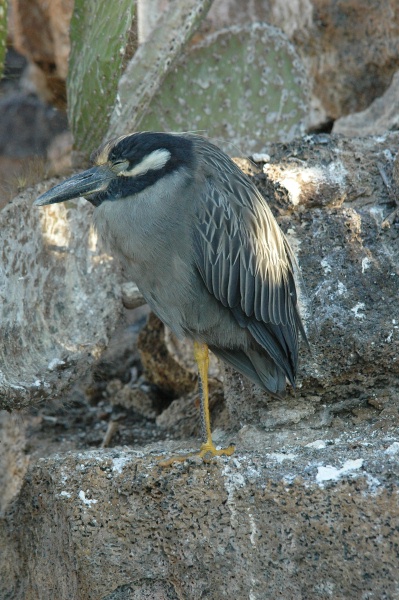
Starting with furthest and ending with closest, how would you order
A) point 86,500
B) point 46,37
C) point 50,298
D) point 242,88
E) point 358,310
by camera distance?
point 46,37 < point 242,88 < point 50,298 < point 358,310 < point 86,500

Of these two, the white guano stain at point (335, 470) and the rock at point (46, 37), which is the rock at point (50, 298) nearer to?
the white guano stain at point (335, 470)

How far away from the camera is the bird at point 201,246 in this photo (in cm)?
326

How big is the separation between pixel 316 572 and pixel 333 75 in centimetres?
374

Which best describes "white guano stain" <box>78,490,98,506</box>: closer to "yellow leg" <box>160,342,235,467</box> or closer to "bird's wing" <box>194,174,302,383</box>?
"yellow leg" <box>160,342,235,467</box>

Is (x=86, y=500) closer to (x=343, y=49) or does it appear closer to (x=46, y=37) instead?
(x=343, y=49)

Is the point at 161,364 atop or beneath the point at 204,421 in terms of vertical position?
beneath

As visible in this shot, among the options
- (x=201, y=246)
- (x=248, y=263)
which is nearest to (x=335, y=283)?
(x=248, y=263)

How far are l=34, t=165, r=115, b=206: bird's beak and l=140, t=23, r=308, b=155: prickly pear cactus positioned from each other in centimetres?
157

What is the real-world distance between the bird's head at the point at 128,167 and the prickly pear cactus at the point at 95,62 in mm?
782

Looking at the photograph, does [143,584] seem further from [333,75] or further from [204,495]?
[333,75]

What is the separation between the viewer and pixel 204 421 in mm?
3459

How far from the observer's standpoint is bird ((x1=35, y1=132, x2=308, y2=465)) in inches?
128

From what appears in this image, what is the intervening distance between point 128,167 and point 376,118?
2.26m

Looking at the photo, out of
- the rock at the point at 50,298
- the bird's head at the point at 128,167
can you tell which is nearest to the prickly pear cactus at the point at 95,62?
the rock at the point at 50,298
